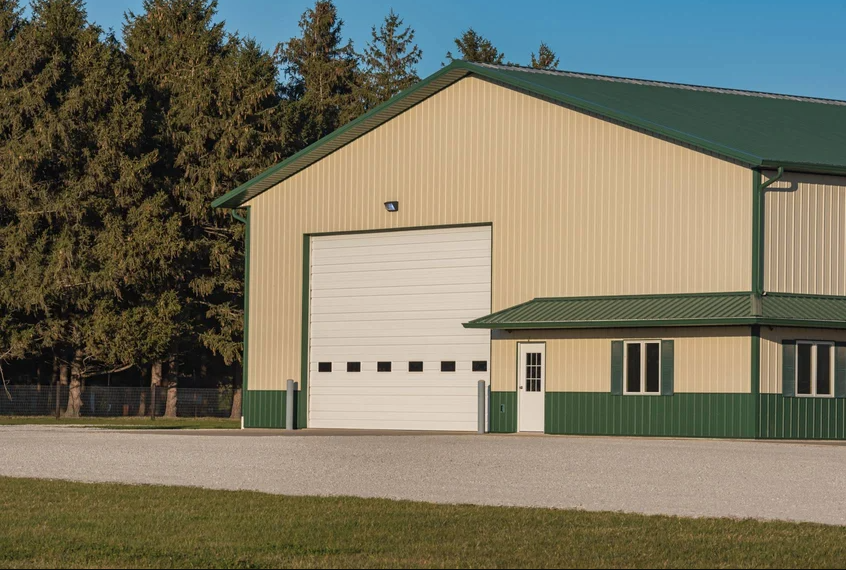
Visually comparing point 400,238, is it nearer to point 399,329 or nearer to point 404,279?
point 404,279

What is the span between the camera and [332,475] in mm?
18234

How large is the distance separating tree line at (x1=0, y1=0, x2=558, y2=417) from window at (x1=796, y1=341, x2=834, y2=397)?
23715 mm

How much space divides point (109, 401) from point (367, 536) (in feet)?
123

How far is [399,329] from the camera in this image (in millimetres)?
35031

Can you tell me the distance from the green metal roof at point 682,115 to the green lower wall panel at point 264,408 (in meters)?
5.13

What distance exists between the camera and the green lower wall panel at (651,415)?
29.1 m

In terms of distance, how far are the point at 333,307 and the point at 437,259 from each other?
329 centimetres

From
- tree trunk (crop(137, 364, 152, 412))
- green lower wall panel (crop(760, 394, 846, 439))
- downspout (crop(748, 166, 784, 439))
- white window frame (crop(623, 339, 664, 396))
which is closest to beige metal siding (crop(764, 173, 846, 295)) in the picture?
downspout (crop(748, 166, 784, 439))

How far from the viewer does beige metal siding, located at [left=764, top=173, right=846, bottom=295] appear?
29.5m

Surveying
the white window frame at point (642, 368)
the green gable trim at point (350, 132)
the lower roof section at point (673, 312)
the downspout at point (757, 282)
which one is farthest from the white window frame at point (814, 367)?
the green gable trim at point (350, 132)

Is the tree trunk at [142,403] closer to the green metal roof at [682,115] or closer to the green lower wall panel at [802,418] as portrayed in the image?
the green metal roof at [682,115]

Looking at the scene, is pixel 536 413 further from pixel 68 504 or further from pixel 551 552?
pixel 551 552

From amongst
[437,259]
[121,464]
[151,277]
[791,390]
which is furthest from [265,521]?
[151,277]

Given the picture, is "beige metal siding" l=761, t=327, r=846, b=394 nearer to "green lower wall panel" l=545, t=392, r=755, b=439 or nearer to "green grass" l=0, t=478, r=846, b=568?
"green lower wall panel" l=545, t=392, r=755, b=439
